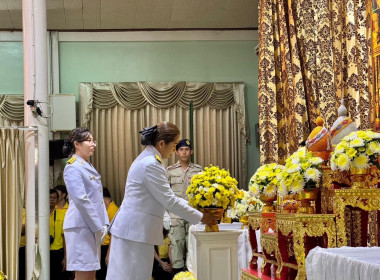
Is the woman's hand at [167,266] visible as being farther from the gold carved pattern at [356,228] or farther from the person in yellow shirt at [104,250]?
the gold carved pattern at [356,228]

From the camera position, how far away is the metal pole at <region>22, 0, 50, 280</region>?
24.5 feet

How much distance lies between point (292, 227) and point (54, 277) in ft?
16.9

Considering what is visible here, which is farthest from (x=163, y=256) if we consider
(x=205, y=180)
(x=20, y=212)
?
(x=205, y=180)

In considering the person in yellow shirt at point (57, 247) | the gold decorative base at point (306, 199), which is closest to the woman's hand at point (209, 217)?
the gold decorative base at point (306, 199)

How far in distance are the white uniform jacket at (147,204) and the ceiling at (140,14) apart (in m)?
4.67

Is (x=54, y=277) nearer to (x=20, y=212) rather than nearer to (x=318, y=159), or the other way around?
(x=20, y=212)

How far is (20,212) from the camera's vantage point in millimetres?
7211

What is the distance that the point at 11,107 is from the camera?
Result: 9.25 meters

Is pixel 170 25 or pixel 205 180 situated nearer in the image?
pixel 205 180

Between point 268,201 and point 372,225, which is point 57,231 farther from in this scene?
point 372,225

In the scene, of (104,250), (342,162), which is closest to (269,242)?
(342,162)

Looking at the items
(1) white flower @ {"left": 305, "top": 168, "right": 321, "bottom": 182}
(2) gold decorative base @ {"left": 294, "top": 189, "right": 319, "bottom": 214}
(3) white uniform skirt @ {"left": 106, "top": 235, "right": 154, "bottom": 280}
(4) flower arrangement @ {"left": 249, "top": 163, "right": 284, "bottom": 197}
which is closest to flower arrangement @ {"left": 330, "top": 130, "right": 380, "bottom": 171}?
(1) white flower @ {"left": 305, "top": 168, "right": 321, "bottom": 182}

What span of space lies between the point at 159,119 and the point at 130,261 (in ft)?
17.6

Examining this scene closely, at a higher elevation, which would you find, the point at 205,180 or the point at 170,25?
the point at 170,25
